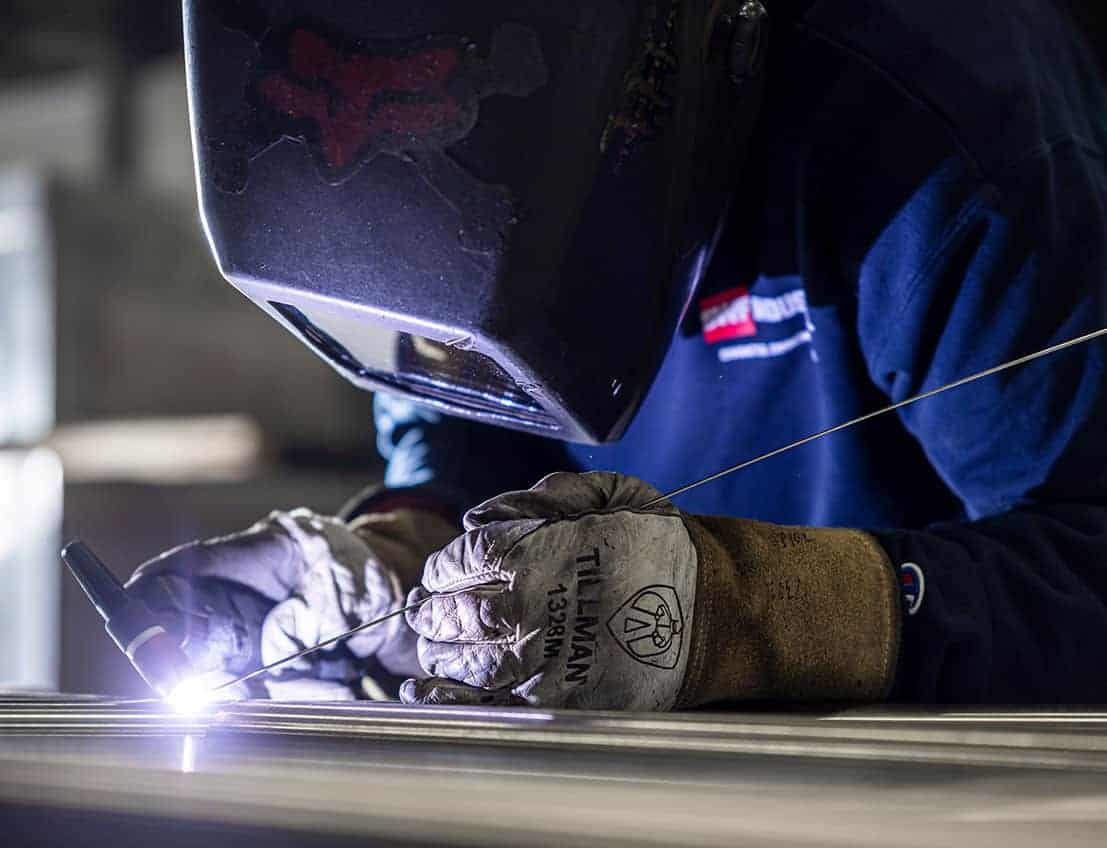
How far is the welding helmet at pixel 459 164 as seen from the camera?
82 centimetres

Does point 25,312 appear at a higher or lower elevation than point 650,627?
higher

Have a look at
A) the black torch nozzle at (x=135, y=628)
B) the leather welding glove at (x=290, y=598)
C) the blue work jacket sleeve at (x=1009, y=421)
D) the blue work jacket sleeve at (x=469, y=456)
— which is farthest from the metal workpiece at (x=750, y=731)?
the blue work jacket sleeve at (x=469, y=456)

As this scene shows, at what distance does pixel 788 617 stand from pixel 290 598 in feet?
1.70

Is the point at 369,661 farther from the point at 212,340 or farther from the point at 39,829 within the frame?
the point at 212,340

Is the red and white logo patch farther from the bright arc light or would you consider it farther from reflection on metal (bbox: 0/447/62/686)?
reflection on metal (bbox: 0/447/62/686)

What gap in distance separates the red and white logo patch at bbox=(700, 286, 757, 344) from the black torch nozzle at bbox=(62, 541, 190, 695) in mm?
554

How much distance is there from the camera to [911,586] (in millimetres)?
884

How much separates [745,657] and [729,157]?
0.42 meters

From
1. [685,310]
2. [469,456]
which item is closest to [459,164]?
[685,310]

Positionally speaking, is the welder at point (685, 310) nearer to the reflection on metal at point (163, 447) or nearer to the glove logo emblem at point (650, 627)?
the glove logo emblem at point (650, 627)

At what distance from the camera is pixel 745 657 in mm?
829

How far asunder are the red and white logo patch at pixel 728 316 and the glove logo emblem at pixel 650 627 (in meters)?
0.44

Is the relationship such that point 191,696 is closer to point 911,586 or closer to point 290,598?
point 290,598

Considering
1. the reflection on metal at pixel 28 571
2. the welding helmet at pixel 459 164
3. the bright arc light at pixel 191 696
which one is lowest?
the reflection on metal at pixel 28 571
